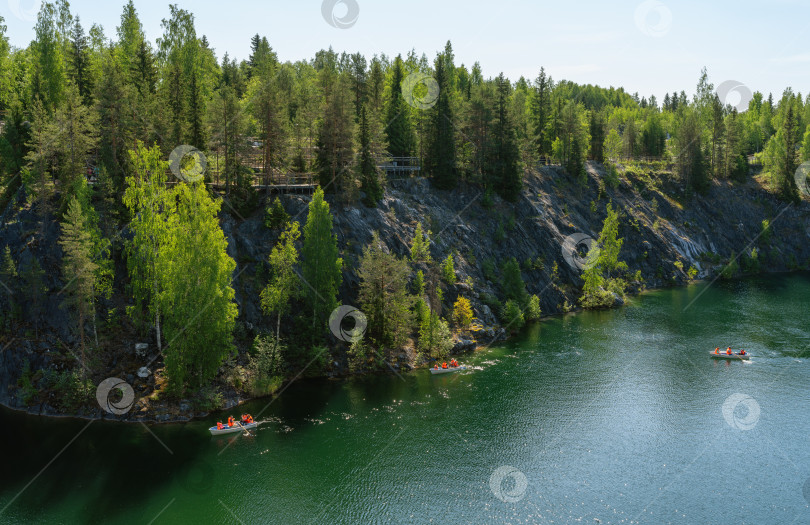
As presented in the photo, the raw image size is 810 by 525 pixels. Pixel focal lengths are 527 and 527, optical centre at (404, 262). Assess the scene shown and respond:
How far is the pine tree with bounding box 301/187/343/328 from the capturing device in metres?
50.3

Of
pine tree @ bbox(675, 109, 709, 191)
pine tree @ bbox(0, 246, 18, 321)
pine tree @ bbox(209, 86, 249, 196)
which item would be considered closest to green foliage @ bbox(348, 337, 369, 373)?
pine tree @ bbox(209, 86, 249, 196)

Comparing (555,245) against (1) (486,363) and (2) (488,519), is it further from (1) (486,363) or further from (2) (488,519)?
(2) (488,519)

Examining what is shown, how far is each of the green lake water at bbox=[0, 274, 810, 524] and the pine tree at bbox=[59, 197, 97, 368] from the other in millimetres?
9074

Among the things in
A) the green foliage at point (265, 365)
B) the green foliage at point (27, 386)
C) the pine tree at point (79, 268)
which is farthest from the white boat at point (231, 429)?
the green foliage at point (27, 386)

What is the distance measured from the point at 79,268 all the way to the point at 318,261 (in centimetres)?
1948

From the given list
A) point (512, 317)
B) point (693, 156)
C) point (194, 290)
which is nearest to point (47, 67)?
point (194, 290)

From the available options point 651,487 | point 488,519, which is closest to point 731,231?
point 651,487

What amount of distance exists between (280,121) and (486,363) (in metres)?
35.2

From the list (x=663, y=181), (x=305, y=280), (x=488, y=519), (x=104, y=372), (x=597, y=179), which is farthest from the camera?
(x=663, y=181)

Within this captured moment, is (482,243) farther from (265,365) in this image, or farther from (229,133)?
(265,365)

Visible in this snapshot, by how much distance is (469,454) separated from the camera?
3838cm

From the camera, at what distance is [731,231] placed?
4284 inches

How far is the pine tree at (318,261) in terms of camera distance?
50.3 meters

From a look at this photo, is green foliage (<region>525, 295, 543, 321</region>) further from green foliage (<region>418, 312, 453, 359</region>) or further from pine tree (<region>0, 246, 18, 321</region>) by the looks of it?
pine tree (<region>0, 246, 18, 321</region>)
